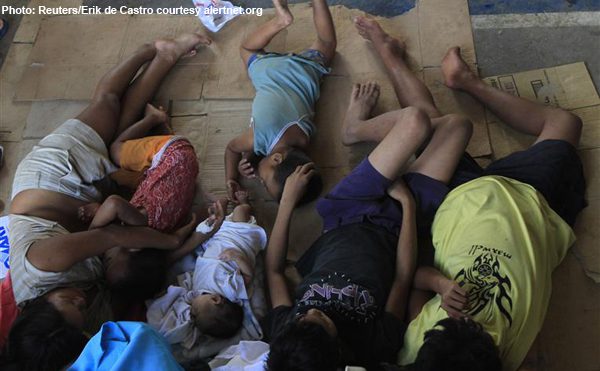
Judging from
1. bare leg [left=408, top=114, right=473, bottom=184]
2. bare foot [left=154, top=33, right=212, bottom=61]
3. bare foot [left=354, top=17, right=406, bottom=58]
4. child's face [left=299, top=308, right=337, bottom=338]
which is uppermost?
bare foot [left=154, top=33, right=212, bottom=61]

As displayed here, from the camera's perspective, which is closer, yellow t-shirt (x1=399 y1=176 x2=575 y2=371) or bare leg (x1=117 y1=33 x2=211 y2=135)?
yellow t-shirt (x1=399 y1=176 x2=575 y2=371)

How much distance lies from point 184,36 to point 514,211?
1.33m

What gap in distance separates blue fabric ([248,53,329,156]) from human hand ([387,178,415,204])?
0.39 meters

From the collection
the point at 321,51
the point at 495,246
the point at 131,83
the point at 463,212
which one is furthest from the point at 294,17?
the point at 495,246

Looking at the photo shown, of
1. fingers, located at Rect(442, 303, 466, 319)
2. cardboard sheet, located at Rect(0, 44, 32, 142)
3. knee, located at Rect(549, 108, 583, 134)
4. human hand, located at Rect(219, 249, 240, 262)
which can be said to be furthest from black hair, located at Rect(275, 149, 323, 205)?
cardboard sheet, located at Rect(0, 44, 32, 142)

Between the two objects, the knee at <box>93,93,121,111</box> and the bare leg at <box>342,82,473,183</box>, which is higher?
the knee at <box>93,93,121,111</box>

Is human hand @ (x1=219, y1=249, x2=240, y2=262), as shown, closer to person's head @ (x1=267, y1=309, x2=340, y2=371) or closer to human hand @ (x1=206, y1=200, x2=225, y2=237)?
human hand @ (x1=206, y1=200, x2=225, y2=237)

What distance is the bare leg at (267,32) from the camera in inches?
70.1

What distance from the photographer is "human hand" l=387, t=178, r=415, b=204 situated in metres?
1.38

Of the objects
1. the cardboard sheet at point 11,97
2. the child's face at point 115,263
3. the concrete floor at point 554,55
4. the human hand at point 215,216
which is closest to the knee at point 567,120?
the concrete floor at point 554,55

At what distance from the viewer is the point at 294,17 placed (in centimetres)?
199

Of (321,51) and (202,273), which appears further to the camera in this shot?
(321,51)

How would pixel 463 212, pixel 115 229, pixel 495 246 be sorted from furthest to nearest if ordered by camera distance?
1. pixel 115 229
2. pixel 463 212
3. pixel 495 246

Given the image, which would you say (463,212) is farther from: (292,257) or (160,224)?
(160,224)
